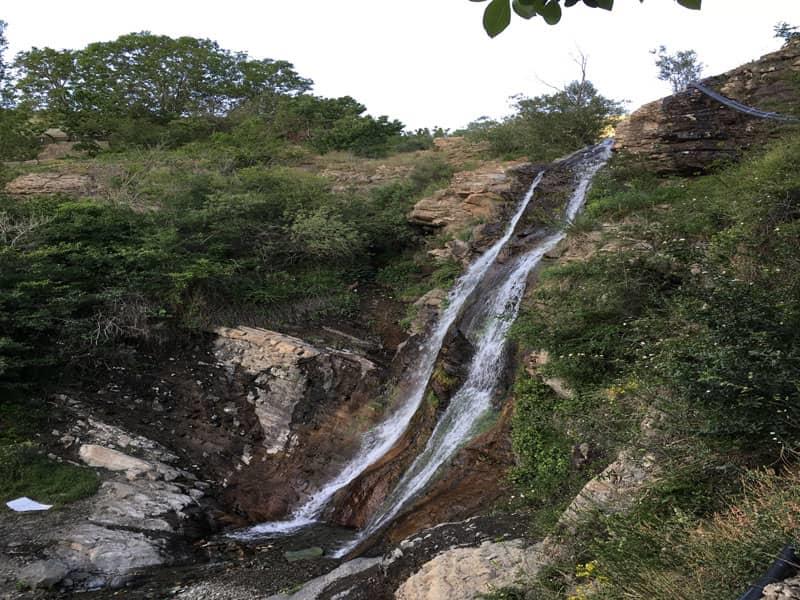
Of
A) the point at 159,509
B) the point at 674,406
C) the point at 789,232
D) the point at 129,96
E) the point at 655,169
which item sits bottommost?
the point at 159,509

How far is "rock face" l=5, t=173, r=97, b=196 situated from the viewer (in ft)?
49.8

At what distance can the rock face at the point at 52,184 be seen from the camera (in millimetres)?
15188

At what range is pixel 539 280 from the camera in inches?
378

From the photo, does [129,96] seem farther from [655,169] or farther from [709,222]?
[709,222]

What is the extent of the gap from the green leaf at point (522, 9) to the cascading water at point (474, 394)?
21.4 ft

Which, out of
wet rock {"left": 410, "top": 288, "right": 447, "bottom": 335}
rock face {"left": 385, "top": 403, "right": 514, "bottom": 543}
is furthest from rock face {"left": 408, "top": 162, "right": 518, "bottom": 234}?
rock face {"left": 385, "top": 403, "right": 514, "bottom": 543}

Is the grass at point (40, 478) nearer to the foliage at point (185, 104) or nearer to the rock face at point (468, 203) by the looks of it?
the rock face at point (468, 203)

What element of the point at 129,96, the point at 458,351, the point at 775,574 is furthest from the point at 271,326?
the point at 129,96

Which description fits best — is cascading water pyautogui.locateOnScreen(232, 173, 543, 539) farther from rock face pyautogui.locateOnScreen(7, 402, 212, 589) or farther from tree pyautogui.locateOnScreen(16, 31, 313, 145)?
tree pyautogui.locateOnScreen(16, 31, 313, 145)

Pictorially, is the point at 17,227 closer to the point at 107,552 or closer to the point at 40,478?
the point at 40,478

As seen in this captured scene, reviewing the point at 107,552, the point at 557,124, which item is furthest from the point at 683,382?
the point at 557,124

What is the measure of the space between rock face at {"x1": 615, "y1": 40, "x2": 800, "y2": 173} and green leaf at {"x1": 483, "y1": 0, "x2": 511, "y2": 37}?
10.3 m

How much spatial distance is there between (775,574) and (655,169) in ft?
33.6

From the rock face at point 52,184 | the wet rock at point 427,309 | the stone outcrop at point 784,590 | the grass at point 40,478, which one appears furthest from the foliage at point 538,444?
the rock face at point 52,184
